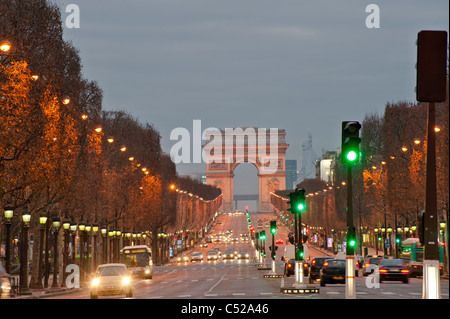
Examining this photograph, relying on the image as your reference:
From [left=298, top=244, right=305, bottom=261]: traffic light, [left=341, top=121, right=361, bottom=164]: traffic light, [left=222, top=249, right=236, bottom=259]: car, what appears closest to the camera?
[left=341, top=121, right=361, bottom=164]: traffic light

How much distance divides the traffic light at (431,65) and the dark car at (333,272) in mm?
32188

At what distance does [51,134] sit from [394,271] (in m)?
22.5

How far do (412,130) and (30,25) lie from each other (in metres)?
41.7

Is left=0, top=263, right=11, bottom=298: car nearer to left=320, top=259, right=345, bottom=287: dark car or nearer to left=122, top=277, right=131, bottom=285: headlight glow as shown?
left=122, top=277, right=131, bottom=285: headlight glow

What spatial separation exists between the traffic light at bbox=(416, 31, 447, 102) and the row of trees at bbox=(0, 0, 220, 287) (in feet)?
73.6

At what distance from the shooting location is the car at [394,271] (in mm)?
54969

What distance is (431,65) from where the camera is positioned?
17.2 metres

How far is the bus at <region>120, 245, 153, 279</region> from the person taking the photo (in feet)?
240

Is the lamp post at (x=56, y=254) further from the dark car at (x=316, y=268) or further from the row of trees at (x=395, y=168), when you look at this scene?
the row of trees at (x=395, y=168)

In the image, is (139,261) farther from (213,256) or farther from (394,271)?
(213,256)

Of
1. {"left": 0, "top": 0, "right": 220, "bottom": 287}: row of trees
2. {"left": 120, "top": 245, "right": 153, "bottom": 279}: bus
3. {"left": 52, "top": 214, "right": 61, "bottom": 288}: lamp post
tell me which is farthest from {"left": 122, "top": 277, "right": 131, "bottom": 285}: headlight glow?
{"left": 120, "top": 245, "right": 153, "bottom": 279}: bus

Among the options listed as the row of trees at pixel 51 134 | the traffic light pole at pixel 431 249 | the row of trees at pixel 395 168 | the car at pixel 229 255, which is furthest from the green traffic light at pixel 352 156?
the car at pixel 229 255

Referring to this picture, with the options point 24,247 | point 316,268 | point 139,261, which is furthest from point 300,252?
point 139,261
